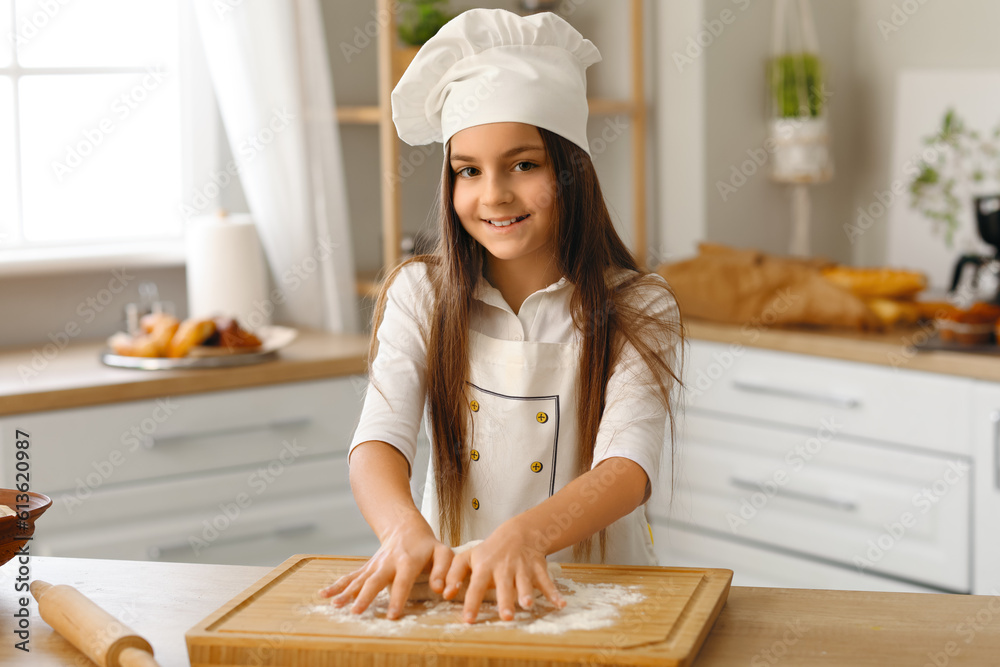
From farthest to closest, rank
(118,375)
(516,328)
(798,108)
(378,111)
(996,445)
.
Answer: (798,108) < (378,111) < (118,375) < (996,445) < (516,328)

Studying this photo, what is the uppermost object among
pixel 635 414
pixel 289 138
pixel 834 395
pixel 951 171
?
pixel 289 138

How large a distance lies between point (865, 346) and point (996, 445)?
0.29 meters

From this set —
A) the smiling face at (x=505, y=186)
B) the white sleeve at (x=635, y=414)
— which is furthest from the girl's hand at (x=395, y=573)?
the smiling face at (x=505, y=186)

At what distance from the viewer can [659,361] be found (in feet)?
3.69

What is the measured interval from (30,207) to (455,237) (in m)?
1.46

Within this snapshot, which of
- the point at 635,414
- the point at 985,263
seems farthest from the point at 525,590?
the point at 985,263

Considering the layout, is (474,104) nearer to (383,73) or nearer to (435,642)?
(435,642)

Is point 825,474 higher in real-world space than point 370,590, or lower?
lower

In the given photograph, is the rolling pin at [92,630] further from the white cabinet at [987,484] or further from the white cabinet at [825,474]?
the white cabinet at [987,484]

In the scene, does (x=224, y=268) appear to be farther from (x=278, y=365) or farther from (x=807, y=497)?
(x=807, y=497)

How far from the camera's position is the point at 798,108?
254 centimetres

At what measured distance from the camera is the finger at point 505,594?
2.67 ft

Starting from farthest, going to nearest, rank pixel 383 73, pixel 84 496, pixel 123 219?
pixel 123 219 < pixel 383 73 < pixel 84 496

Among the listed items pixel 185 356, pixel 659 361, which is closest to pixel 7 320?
pixel 185 356
